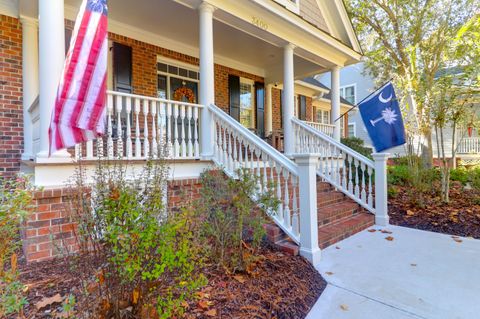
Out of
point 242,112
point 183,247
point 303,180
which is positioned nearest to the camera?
point 183,247

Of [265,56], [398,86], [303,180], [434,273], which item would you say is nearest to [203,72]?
[303,180]

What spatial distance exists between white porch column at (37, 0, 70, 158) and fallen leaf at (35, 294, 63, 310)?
1.66 meters

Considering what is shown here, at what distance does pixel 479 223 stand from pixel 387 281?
11.7 feet

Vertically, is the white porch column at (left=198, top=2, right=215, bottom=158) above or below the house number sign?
below

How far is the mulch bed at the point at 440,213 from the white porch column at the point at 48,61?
607 cm

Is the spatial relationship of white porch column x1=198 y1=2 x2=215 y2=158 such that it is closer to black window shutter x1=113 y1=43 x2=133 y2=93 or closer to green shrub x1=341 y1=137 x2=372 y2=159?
black window shutter x1=113 y1=43 x2=133 y2=93

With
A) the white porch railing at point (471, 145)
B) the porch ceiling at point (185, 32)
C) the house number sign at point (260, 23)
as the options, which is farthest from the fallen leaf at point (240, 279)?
the white porch railing at point (471, 145)

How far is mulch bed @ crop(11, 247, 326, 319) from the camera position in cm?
229

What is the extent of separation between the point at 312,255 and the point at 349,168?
9.11 ft

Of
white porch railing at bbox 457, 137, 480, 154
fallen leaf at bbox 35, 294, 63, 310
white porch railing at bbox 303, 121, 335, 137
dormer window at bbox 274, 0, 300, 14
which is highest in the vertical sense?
dormer window at bbox 274, 0, 300, 14

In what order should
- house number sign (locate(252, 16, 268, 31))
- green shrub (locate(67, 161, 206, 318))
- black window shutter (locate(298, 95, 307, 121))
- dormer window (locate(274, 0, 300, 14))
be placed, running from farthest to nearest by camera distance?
black window shutter (locate(298, 95, 307, 121))
dormer window (locate(274, 0, 300, 14))
house number sign (locate(252, 16, 268, 31))
green shrub (locate(67, 161, 206, 318))

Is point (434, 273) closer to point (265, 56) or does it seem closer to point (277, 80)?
point (265, 56)

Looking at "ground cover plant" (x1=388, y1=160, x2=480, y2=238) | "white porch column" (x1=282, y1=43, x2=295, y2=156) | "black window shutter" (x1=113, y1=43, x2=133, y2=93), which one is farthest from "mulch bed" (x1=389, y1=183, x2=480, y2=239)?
"black window shutter" (x1=113, y1=43, x2=133, y2=93)

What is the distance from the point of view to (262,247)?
12.3ft
